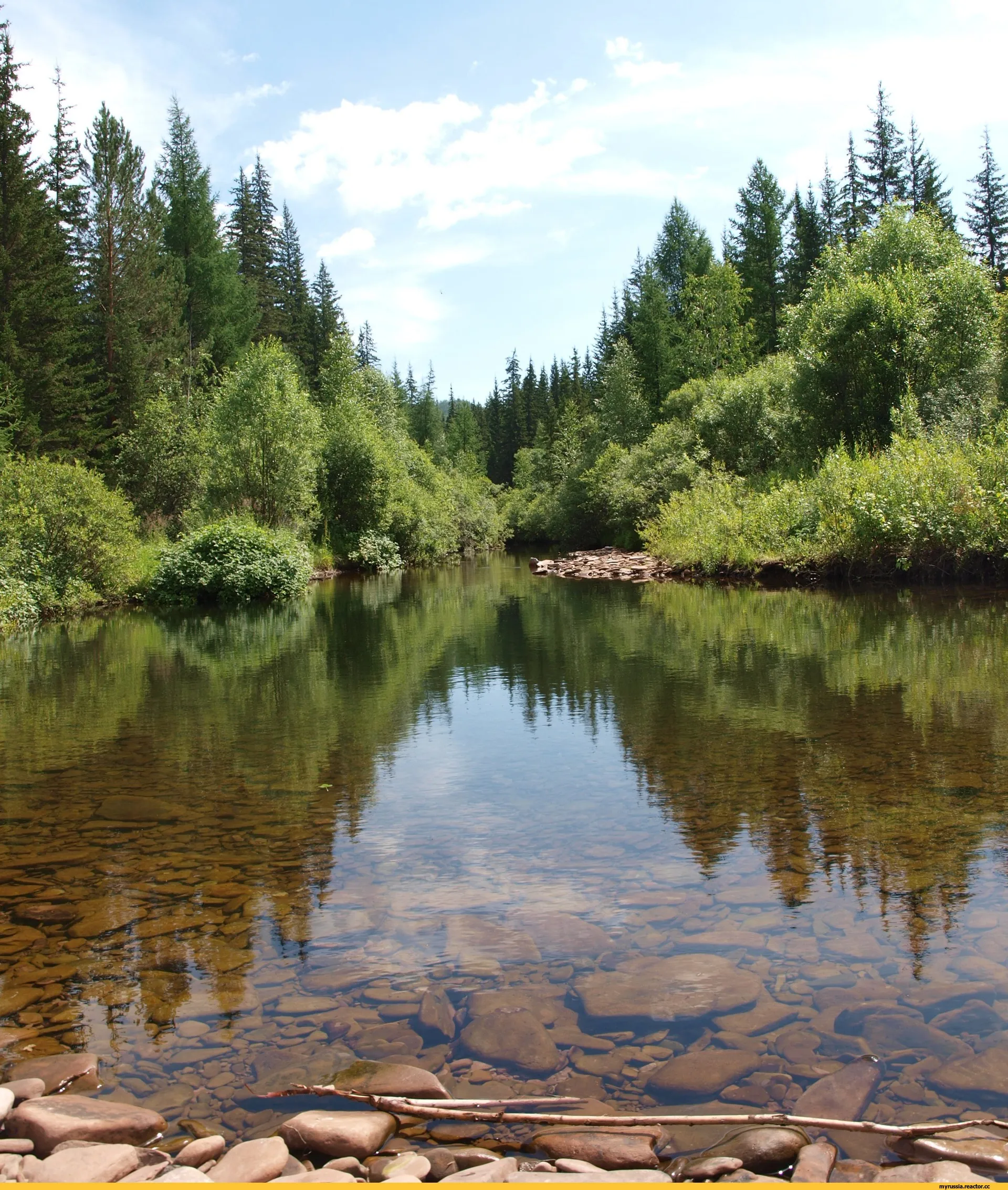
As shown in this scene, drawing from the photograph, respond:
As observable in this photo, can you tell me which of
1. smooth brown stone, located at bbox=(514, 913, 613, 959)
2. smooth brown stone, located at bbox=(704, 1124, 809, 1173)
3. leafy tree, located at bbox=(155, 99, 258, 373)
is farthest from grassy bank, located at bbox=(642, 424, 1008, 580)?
leafy tree, located at bbox=(155, 99, 258, 373)

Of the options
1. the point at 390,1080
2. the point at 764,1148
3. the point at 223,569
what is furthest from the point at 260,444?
the point at 764,1148

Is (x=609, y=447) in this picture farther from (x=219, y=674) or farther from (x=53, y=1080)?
(x=53, y=1080)

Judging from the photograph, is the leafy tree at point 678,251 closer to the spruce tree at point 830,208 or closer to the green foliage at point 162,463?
the spruce tree at point 830,208

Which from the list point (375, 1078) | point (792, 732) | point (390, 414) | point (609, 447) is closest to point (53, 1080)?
point (375, 1078)

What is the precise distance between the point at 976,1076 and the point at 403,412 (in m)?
67.9

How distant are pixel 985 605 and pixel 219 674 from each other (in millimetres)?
15400

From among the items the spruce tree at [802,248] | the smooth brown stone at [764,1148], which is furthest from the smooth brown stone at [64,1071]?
the spruce tree at [802,248]

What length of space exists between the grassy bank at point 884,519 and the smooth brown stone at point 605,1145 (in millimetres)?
21959

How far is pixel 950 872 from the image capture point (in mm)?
5359

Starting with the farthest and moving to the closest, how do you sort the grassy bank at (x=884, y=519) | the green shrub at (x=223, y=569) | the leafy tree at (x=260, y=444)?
the leafy tree at (x=260, y=444)
the green shrub at (x=223, y=569)
the grassy bank at (x=884, y=519)

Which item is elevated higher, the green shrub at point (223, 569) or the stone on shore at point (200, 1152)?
the green shrub at point (223, 569)

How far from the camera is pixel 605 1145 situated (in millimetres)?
3078

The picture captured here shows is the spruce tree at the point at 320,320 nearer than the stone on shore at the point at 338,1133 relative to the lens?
No

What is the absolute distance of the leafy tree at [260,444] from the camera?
3806cm
